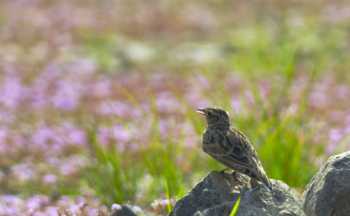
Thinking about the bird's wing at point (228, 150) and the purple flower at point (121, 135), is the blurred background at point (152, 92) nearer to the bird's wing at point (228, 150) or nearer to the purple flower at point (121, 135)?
the purple flower at point (121, 135)

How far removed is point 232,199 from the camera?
5734mm

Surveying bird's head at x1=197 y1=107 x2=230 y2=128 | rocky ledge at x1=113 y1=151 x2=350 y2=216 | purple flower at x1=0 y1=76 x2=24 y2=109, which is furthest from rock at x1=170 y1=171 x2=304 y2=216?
purple flower at x1=0 y1=76 x2=24 y2=109

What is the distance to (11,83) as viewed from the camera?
16078 millimetres

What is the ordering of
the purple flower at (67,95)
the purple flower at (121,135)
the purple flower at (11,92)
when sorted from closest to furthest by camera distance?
the purple flower at (121,135) → the purple flower at (67,95) → the purple flower at (11,92)

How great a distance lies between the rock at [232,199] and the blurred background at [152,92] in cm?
95

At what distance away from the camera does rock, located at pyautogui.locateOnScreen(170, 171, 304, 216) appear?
5602 mm

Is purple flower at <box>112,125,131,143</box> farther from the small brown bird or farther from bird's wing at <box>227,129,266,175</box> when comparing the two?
bird's wing at <box>227,129,266,175</box>

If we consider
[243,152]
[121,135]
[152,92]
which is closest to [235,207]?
[243,152]

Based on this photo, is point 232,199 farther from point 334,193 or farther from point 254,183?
point 334,193

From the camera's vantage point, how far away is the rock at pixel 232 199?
→ 5.60 metres

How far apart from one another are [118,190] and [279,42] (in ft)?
38.3

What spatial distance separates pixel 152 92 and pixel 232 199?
10.4 m

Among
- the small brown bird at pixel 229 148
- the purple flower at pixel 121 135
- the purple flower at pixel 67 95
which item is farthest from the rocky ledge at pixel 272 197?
the purple flower at pixel 67 95

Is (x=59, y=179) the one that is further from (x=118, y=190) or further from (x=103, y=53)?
(x=103, y=53)
